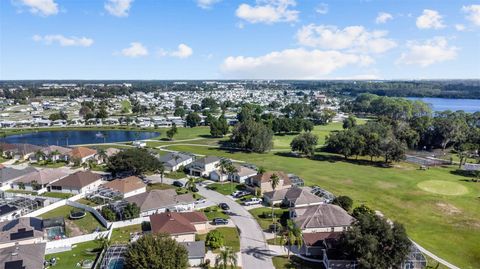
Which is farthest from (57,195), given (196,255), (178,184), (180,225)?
(196,255)

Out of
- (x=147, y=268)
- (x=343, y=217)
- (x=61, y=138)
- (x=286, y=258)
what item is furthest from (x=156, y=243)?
(x=61, y=138)

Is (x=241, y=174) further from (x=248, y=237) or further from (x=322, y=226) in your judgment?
(x=322, y=226)

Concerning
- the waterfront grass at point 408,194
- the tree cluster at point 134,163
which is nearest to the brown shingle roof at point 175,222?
the tree cluster at point 134,163

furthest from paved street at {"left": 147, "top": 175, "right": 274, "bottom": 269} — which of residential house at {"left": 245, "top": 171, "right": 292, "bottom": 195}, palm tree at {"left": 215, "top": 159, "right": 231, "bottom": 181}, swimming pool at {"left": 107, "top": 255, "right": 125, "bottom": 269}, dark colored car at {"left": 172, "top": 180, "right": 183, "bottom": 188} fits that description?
swimming pool at {"left": 107, "top": 255, "right": 125, "bottom": 269}

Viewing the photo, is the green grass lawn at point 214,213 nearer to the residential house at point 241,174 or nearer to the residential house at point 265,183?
the residential house at point 265,183

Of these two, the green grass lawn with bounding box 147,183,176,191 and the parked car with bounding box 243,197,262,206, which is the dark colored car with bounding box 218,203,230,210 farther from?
the green grass lawn with bounding box 147,183,176,191
